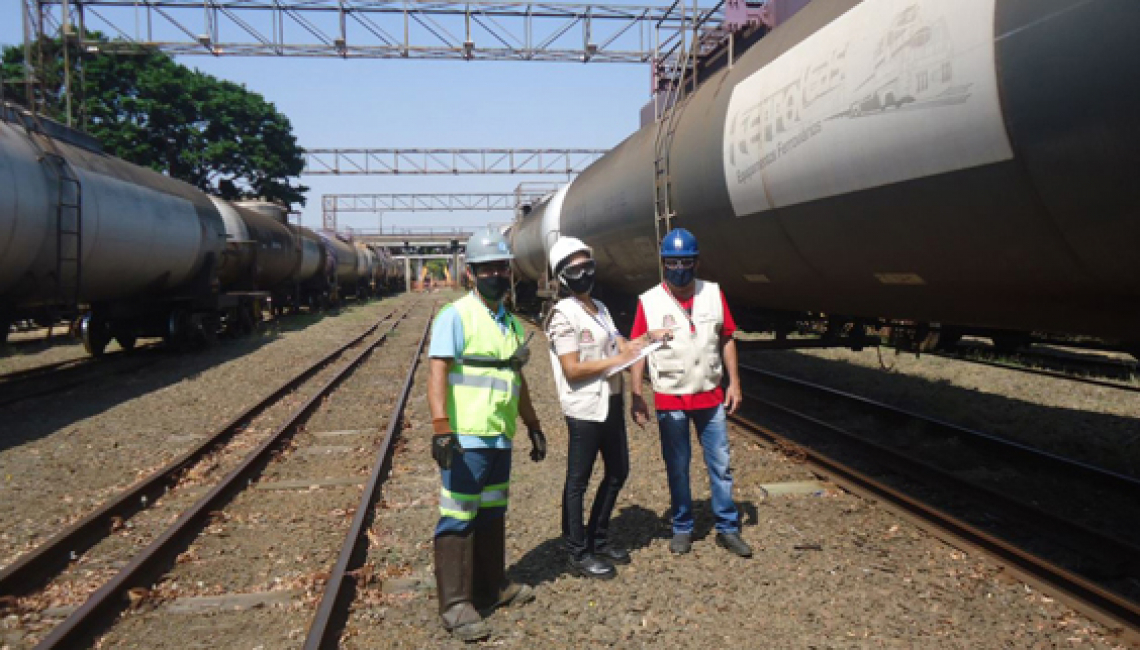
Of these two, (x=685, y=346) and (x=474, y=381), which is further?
(x=685, y=346)

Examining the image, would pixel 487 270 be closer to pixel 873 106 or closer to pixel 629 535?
pixel 629 535

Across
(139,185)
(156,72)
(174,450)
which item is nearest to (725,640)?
(174,450)

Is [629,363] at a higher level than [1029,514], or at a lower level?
higher

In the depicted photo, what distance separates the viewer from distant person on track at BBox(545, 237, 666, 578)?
13.3ft

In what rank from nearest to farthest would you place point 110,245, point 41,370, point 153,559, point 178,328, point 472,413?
point 472,413, point 153,559, point 110,245, point 41,370, point 178,328

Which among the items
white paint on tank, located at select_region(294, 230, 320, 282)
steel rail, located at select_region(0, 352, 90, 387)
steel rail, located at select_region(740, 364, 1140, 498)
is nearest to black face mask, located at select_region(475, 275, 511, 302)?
steel rail, located at select_region(740, 364, 1140, 498)

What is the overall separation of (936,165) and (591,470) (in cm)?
249

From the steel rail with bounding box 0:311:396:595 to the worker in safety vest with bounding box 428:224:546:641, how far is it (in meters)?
2.48

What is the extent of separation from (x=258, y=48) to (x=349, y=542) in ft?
59.6

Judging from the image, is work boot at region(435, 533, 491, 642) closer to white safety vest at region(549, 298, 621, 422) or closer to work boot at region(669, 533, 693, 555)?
white safety vest at region(549, 298, 621, 422)

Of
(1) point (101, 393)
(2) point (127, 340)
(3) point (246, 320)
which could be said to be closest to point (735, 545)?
(1) point (101, 393)

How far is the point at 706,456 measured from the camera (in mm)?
4652

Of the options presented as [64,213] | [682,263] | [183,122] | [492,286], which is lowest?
[492,286]

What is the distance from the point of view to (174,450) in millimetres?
7430
